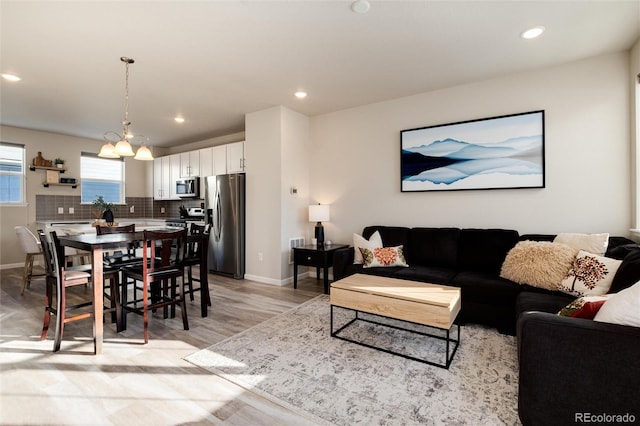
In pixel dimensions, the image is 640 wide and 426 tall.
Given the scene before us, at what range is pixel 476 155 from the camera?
139 inches

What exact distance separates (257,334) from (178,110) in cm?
358

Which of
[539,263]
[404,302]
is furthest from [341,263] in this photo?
[539,263]

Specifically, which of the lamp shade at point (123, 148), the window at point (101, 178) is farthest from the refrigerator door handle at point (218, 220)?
the window at point (101, 178)

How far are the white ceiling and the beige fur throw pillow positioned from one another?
185 cm

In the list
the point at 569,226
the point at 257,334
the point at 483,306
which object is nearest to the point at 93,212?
the point at 257,334

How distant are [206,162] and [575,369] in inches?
224

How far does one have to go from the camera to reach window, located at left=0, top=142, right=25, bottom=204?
523 cm

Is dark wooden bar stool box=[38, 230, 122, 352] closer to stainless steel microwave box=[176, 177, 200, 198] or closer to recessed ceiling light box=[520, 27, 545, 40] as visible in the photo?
stainless steel microwave box=[176, 177, 200, 198]

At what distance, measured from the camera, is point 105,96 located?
3953mm

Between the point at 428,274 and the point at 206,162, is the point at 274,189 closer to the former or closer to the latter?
the point at 206,162

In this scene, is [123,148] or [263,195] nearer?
[123,148]

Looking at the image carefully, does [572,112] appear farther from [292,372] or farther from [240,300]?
[240,300]

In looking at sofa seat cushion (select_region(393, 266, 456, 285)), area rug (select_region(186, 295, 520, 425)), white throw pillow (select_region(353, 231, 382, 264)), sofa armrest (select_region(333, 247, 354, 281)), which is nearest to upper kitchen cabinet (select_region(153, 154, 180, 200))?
sofa armrest (select_region(333, 247, 354, 281))

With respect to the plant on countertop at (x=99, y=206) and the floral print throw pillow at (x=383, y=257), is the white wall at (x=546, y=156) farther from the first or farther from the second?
the plant on countertop at (x=99, y=206)
